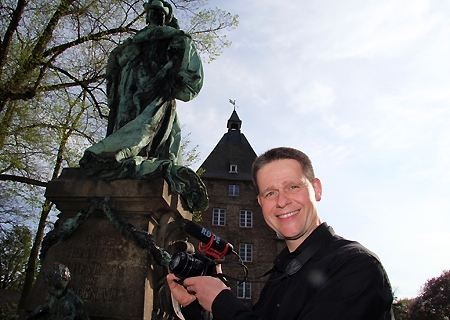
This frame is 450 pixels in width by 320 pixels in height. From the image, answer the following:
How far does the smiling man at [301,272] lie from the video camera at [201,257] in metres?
0.07

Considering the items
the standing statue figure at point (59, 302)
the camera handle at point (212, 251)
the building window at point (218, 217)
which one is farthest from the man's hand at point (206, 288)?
the building window at point (218, 217)

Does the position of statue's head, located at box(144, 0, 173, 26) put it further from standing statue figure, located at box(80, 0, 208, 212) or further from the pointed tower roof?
the pointed tower roof

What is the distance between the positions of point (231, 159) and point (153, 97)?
100ft

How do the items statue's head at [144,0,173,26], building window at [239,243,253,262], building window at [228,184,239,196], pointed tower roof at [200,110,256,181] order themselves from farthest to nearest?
pointed tower roof at [200,110,256,181]
building window at [228,184,239,196]
building window at [239,243,253,262]
statue's head at [144,0,173,26]

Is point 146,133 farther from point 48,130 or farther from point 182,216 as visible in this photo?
point 48,130

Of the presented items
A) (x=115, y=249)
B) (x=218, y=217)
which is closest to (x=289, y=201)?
(x=115, y=249)

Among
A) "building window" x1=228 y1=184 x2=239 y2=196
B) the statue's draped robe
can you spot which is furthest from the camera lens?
"building window" x1=228 y1=184 x2=239 y2=196

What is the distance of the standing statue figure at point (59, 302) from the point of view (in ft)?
9.55

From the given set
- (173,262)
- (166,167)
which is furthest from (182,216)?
(173,262)

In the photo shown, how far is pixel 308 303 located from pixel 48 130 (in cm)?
1246

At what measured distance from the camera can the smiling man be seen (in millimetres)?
1191

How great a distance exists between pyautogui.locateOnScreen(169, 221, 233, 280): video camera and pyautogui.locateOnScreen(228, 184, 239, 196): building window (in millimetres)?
30355

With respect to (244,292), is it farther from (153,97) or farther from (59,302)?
(59,302)

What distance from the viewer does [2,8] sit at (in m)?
10.6
